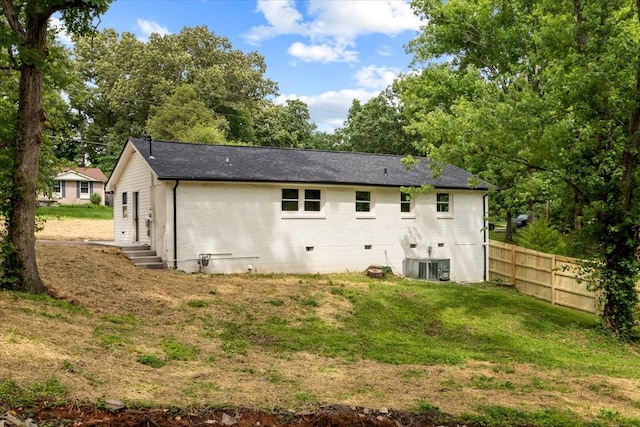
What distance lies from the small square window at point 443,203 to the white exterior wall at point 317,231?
0.72 ft

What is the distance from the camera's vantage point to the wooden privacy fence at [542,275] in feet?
49.5

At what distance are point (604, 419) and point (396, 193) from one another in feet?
45.9

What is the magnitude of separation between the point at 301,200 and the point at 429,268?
560 cm

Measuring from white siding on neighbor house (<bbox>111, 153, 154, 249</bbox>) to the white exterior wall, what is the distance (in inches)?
34.6

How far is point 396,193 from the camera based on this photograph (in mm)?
19000

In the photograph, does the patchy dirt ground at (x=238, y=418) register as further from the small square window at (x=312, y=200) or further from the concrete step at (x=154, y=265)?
the small square window at (x=312, y=200)

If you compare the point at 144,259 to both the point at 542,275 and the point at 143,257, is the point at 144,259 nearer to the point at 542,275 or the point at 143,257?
the point at 143,257

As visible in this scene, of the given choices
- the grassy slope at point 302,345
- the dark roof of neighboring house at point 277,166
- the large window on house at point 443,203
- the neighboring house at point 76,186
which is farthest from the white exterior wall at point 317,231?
the neighboring house at point 76,186

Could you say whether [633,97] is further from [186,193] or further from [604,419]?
[186,193]

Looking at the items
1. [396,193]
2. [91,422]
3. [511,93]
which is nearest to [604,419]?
[91,422]

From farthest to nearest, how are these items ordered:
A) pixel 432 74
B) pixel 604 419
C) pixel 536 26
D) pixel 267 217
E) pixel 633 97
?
A: 1. pixel 432 74
2. pixel 536 26
3. pixel 267 217
4. pixel 633 97
5. pixel 604 419

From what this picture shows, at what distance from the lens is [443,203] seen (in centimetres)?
2014

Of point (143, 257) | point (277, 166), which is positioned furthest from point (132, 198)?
point (277, 166)

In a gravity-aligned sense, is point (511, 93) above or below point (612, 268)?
above
